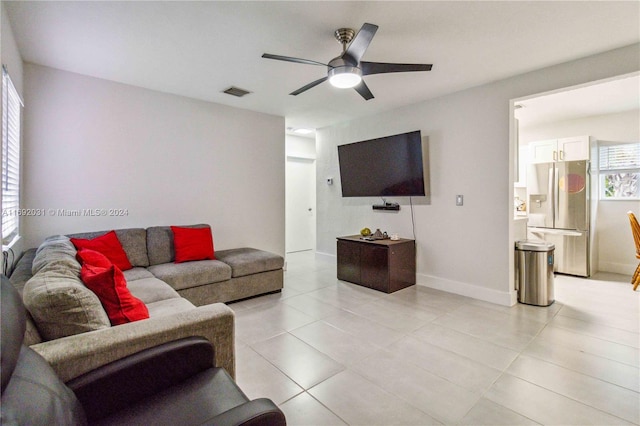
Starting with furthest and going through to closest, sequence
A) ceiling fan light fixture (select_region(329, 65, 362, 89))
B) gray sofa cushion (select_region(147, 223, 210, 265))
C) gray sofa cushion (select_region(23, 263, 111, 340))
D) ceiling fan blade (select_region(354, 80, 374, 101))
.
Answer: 1. gray sofa cushion (select_region(147, 223, 210, 265))
2. ceiling fan blade (select_region(354, 80, 374, 101))
3. ceiling fan light fixture (select_region(329, 65, 362, 89))
4. gray sofa cushion (select_region(23, 263, 111, 340))

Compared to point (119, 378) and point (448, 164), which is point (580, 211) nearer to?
point (448, 164)

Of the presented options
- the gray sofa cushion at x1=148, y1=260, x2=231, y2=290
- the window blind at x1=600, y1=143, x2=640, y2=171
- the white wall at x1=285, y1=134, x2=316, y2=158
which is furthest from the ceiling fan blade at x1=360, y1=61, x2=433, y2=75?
the window blind at x1=600, y1=143, x2=640, y2=171

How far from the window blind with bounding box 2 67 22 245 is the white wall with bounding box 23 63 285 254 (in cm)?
35

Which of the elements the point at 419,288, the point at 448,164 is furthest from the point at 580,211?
the point at 419,288

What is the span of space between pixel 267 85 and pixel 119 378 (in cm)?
317

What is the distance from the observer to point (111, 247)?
3121 millimetres

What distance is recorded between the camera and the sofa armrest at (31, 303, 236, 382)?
1.18 m

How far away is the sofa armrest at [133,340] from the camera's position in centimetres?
118

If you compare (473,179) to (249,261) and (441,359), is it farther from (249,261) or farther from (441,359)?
(249,261)

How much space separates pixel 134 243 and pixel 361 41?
3.08 m

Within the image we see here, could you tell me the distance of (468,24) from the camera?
90.7 inches

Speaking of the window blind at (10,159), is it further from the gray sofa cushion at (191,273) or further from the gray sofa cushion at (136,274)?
the gray sofa cushion at (191,273)

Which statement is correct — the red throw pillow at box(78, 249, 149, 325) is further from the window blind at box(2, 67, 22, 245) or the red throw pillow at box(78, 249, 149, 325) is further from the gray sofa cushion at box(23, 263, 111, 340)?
the window blind at box(2, 67, 22, 245)

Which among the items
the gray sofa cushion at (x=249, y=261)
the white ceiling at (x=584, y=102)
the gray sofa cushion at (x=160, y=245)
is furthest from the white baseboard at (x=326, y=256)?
the white ceiling at (x=584, y=102)
